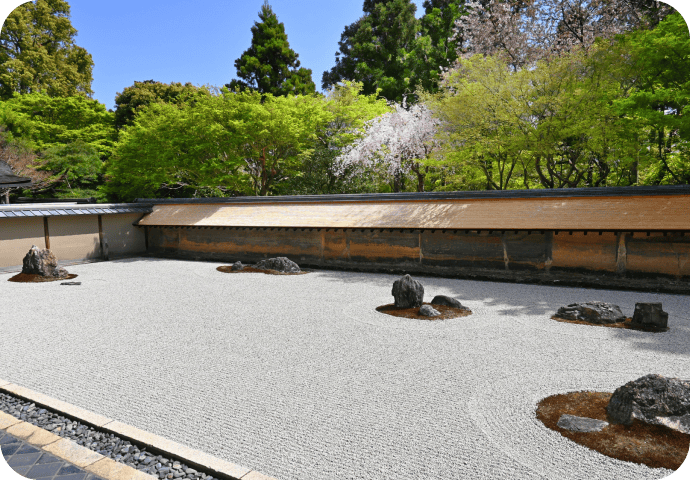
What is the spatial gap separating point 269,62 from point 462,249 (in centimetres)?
3214

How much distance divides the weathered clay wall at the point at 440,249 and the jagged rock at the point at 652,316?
12.1 ft

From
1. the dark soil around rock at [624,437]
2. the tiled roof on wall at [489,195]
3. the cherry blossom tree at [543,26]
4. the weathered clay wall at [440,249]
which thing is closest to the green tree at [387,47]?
the cherry blossom tree at [543,26]

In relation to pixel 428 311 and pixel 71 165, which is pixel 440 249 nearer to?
pixel 428 311

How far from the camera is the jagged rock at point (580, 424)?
430 centimetres

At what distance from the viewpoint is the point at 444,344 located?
710cm

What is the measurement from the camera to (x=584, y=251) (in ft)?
37.6

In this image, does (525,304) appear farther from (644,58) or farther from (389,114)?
(389,114)

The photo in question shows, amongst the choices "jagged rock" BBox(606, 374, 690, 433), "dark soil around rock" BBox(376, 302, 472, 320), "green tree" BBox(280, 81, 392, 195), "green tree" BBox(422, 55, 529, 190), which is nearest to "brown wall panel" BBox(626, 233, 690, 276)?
"dark soil around rock" BBox(376, 302, 472, 320)

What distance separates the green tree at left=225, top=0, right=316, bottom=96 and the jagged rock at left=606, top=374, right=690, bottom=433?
3653 centimetres

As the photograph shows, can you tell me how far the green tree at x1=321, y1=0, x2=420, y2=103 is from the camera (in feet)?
118

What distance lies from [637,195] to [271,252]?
1210 centimetres

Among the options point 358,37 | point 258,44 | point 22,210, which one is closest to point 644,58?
point 22,210

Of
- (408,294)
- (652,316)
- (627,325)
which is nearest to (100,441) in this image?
(408,294)

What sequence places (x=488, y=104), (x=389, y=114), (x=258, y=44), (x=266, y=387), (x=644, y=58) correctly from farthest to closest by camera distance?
(x=258, y=44)
(x=389, y=114)
(x=488, y=104)
(x=644, y=58)
(x=266, y=387)
